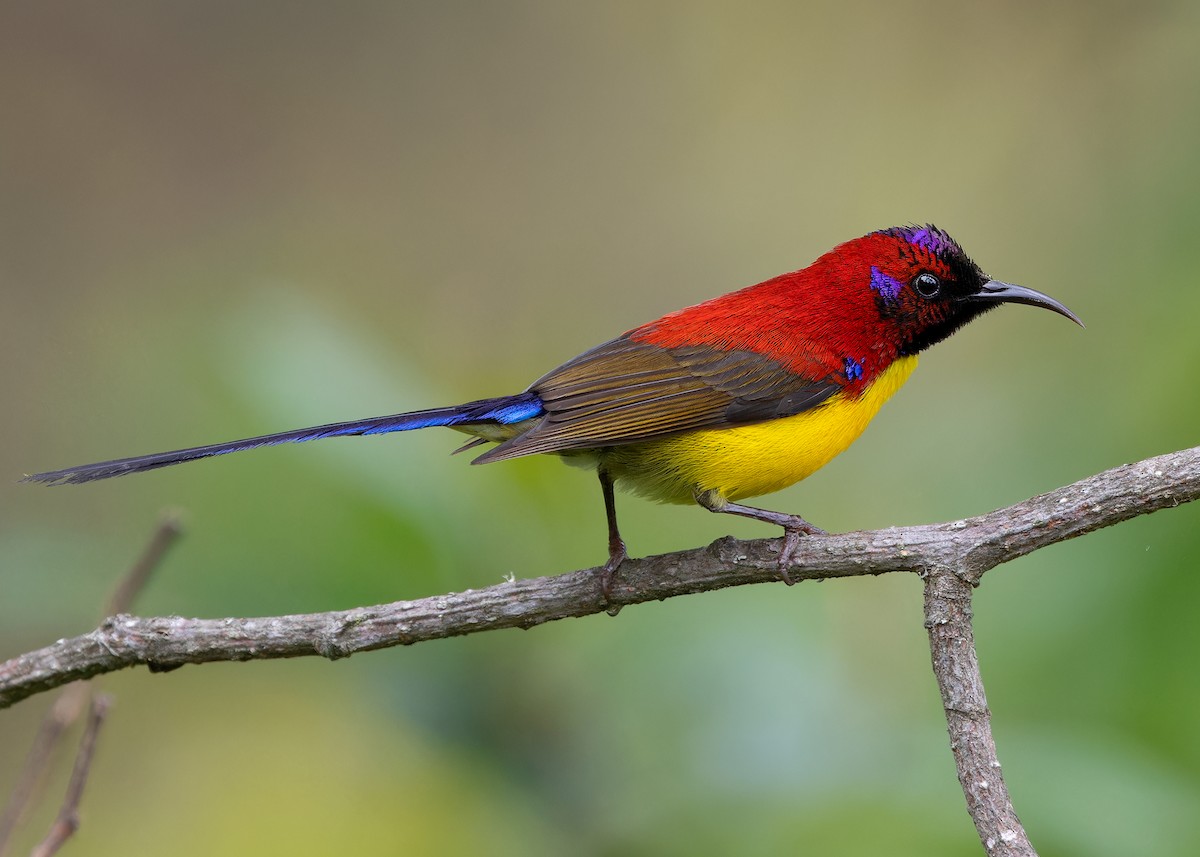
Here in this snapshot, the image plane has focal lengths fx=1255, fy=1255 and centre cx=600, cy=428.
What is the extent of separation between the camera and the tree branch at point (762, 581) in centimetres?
269

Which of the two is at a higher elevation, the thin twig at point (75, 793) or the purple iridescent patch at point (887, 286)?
the purple iridescent patch at point (887, 286)

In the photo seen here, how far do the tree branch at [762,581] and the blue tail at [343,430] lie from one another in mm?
420

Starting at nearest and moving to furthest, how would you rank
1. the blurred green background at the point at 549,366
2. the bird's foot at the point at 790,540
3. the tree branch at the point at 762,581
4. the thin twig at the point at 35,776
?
the thin twig at the point at 35,776 → the tree branch at the point at 762,581 → the blurred green background at the point at 549,366 → the bird's foot at the point at 790,540

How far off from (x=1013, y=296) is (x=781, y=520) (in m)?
1.29

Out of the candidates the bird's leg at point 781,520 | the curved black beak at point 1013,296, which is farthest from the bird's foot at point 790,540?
the curved black beak at point 1013,296

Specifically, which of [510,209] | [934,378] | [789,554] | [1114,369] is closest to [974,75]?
[934,378]

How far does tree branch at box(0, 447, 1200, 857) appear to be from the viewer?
269cm

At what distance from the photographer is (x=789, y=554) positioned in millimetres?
3176

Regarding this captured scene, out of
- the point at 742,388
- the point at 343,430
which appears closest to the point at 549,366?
the point at 742,388

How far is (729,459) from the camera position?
3676 mm

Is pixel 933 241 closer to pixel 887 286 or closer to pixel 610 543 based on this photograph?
pixel 887 286

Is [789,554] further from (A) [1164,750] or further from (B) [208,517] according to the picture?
(B) [208,517]

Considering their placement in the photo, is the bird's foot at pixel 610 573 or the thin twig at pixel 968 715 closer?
the thin twig at pixel 968 715

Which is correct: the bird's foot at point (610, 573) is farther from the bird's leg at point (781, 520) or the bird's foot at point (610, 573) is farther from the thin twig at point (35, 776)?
the thin twig at point (35, 776)
